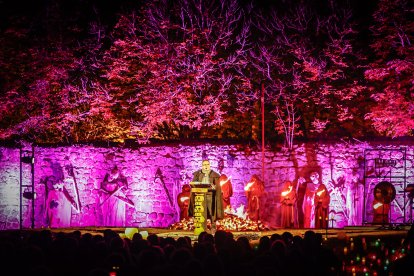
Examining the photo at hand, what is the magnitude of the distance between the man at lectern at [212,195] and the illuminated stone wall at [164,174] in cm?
296

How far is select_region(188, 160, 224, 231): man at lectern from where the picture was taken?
595 inches

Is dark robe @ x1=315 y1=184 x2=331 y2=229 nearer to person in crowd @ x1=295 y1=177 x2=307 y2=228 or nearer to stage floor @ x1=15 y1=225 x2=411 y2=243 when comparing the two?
person in crowd @ x1=295 y1=177 x2=307 y2=228

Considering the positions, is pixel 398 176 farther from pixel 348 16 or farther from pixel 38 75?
pixel 38 75

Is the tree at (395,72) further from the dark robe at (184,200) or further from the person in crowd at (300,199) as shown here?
the dark robe at (184,200)

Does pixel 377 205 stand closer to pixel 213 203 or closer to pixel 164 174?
pixel 213 203

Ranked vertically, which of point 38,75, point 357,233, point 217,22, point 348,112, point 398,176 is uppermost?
point 217,22

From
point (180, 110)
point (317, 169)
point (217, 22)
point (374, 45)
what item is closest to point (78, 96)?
point (180, 110)

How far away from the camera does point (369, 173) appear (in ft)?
58.4

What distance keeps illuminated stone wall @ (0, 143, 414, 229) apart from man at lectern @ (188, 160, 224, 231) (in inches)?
117

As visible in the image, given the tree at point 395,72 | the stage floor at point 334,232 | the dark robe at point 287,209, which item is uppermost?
the tree at point 395,72

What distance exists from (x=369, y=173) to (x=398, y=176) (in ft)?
2.62

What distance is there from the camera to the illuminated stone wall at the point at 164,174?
1791 centimetres

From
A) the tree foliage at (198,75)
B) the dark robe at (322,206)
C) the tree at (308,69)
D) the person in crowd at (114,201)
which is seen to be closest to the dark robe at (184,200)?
the person in crowd at (114,201)

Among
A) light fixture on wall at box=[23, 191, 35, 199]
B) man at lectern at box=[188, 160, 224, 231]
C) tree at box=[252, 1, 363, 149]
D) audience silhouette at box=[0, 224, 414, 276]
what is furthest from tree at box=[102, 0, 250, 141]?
audience silhouette at box=[0, 224, 414, 276]
